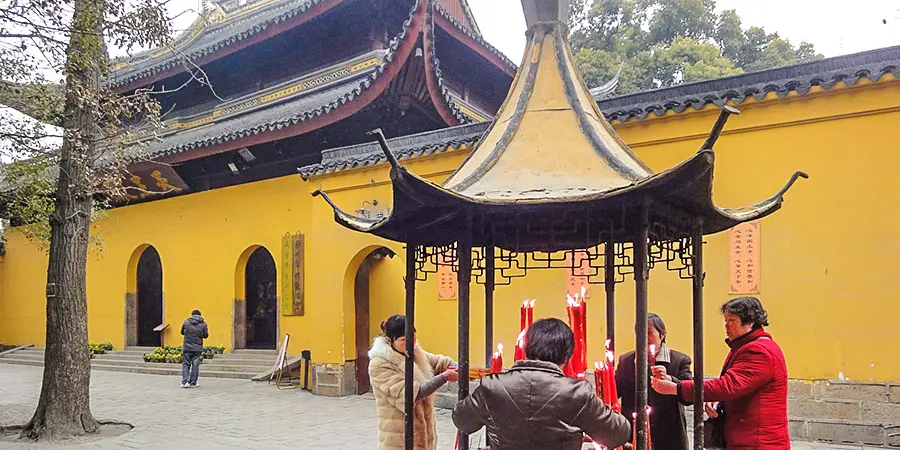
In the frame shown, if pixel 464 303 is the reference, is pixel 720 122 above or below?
above

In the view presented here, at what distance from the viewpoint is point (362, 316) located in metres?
10.1

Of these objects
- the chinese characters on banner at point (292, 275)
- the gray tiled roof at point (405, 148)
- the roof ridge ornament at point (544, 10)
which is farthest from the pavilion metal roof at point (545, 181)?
the chinese characters on banner at point (292, 275)

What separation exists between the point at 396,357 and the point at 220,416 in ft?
18.1

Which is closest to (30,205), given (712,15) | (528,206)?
(528,206)

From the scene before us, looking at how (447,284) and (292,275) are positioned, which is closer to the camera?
(447,284)

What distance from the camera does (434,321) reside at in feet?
29.2

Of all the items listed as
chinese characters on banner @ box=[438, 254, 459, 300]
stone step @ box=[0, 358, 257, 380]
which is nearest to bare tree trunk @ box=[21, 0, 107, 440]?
chinese characters on banner @ box=[438, 254, 459, 300]

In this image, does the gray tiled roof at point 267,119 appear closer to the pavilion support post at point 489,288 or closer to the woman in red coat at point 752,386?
the pavilion support post at point 489,288

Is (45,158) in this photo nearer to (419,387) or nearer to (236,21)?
(419,387)

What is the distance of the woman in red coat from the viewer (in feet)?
9.75

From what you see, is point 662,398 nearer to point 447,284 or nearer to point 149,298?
point 447,284

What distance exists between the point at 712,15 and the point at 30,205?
879 inches

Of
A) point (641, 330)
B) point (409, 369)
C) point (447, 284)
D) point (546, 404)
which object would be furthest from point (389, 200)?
point (546, 404)

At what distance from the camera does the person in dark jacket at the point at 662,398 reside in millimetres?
3492
